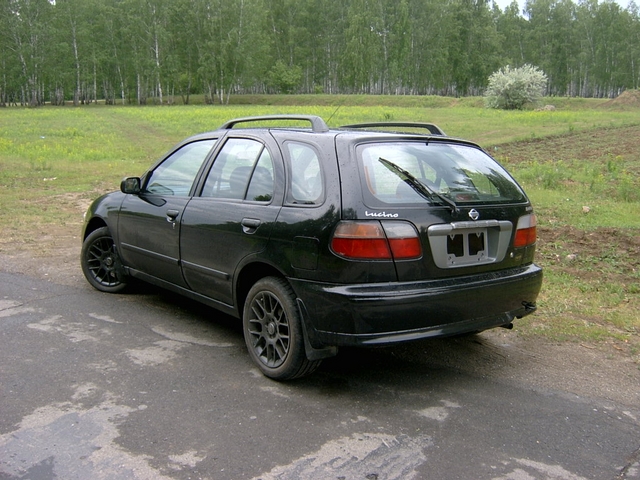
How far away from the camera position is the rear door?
430 cm

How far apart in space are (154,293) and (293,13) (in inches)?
3035

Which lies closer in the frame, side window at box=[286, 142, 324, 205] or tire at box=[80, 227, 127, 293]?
side window at box=[286, 142, 324, 205]

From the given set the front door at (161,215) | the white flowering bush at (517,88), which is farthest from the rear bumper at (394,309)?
the white flowering bush at (517,88)

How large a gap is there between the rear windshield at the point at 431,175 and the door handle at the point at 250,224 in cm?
83

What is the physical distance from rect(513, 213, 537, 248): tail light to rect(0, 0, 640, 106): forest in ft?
230

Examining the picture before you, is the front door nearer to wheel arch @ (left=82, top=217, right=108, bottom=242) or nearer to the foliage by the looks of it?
wheel arch @ (left=82, top=217, right=108, bottom=242)

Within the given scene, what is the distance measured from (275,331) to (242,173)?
122 cm

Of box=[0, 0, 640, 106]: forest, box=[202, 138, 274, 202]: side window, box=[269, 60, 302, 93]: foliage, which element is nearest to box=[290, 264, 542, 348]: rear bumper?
box=[202, 138, 274, 202]: side window

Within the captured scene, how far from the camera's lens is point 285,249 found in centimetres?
400

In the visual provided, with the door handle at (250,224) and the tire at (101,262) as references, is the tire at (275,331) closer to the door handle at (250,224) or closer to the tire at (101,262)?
the door handle at (250,224)

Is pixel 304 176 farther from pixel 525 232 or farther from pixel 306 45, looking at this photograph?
pixel 306 45

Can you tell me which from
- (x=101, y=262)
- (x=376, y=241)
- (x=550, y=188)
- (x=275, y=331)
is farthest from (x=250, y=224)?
(x=550, y=188)

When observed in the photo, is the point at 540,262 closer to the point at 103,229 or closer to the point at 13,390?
the point at 103,229

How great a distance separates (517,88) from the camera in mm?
45781
